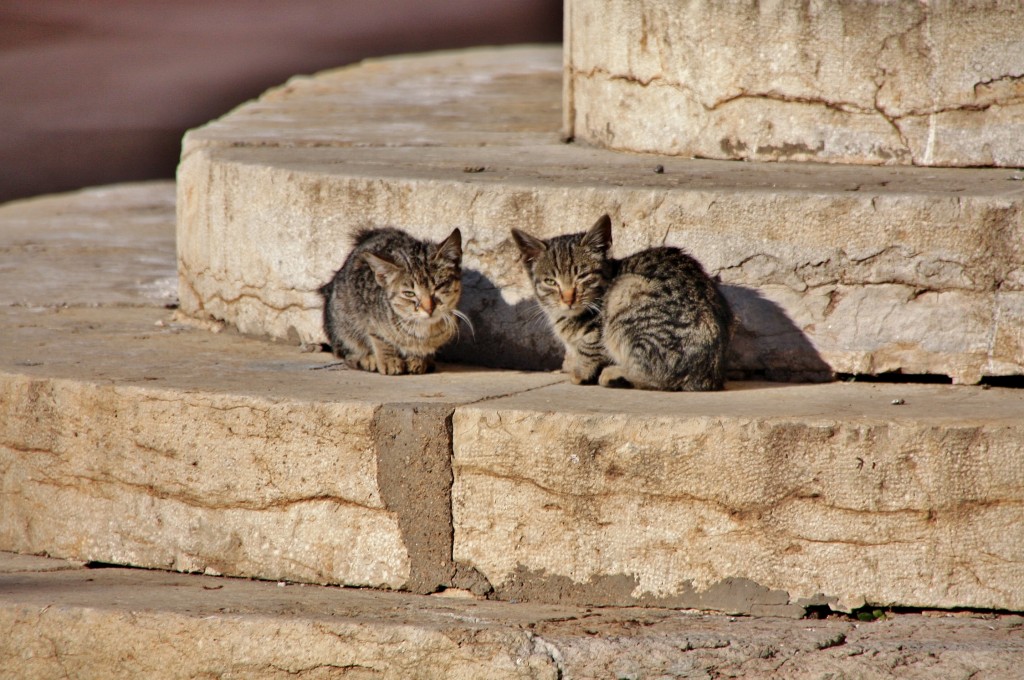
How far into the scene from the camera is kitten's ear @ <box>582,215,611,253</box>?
380 centimetres

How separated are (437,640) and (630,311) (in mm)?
1223

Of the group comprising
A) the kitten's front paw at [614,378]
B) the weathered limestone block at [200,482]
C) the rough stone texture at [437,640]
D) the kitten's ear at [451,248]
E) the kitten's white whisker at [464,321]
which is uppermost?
the kitten's ear at [451,248]

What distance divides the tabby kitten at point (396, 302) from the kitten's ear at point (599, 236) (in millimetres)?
417

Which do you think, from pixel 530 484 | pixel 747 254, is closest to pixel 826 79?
pixel 747 254

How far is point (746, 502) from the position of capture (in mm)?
3330

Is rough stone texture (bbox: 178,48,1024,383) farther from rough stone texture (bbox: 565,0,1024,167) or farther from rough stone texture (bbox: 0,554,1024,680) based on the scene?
rough stone texture (bbox: 0,554,1024,680)

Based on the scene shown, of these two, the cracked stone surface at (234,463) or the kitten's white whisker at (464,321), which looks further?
the kitten's white whisker at (464,321)

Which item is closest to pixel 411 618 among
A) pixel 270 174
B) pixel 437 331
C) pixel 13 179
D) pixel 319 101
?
pixel 437 331

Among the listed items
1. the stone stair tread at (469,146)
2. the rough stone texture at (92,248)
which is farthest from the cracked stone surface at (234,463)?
the rough stone texture at (92,248)

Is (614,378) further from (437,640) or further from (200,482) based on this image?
(200,482)

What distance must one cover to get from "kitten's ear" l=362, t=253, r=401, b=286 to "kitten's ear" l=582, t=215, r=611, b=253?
0.62m

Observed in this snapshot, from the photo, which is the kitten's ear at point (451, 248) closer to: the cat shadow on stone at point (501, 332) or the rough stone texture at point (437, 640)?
the cat shadow on stone at point (501, 332)

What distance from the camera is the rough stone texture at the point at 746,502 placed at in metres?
3.26

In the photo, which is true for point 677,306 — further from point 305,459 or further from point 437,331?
point 305,459
